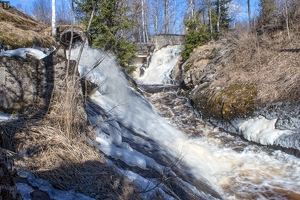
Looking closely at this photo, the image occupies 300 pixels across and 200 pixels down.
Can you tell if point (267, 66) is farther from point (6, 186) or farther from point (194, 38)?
point (6, 186)

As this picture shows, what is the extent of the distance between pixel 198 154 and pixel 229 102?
7.94ft

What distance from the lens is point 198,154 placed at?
19.8 ft

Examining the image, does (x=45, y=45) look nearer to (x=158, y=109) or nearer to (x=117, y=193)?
(x=158, y=109)

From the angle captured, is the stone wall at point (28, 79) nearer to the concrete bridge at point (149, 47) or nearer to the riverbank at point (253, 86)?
the riverbank at point (253, 86)

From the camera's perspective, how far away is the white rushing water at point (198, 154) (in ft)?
14.2

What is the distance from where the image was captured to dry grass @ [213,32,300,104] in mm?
6848

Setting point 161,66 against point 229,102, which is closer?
point 229,102

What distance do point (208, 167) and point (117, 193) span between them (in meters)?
3.42

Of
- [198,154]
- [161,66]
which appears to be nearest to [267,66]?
[198,154]

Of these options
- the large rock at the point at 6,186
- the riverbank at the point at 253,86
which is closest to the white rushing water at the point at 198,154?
the riverbank at the point at 253,86

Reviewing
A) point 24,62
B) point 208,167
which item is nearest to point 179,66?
point 208,167

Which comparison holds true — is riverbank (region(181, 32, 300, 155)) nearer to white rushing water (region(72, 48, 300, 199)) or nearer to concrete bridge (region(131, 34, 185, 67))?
white rushing water (region(72, 48, 300, 199))

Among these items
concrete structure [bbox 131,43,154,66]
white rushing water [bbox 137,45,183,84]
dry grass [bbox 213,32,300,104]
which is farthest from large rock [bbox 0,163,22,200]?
concrete structure [bbox 131,43,154,66]

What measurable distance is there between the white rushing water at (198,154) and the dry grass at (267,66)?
1.67 m
